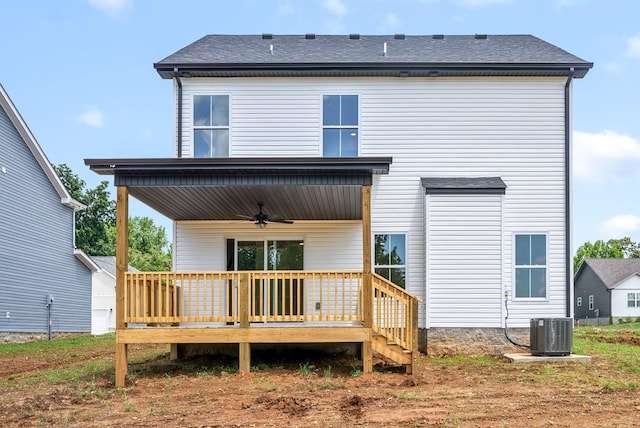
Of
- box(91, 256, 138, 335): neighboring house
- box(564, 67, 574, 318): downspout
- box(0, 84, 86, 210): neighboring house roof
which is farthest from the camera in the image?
box(91, 256, 138, 335): neighboring house

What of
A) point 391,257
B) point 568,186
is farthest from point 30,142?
point 568,186

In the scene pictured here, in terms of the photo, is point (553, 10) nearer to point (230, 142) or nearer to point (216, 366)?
point (230, 142)

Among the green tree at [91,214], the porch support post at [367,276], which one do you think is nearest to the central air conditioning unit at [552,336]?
the porch support post at [367,276]

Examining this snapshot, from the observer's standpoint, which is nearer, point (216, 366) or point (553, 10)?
point (216, 366)

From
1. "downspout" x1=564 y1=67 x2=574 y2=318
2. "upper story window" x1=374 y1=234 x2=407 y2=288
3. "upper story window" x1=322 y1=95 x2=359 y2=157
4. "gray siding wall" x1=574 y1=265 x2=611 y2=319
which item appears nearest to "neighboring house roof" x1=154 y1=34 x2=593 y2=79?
"downspout" x1=564 y1=67 x2=574 y2=318

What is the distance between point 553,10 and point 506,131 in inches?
237

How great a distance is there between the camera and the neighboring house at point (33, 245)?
67.4ft

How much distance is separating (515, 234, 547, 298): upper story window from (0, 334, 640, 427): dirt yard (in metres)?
1.78

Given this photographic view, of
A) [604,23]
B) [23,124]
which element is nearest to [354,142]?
[604,23]

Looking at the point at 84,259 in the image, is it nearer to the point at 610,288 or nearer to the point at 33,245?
the point at 33,245

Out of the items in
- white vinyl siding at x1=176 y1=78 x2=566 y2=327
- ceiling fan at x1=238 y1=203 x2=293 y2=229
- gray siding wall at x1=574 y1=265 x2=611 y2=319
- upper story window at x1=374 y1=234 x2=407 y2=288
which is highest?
white vinyl siding at x1=176 y1=78 x2=566 y2=327

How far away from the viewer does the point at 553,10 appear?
17312mm

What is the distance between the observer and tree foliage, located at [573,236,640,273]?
2435 inches

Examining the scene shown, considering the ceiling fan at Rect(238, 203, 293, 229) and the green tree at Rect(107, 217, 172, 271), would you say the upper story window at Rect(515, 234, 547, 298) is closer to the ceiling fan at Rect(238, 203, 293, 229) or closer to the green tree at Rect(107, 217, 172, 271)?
the ceiling fan at Rect(238, 203, 293, 229)
